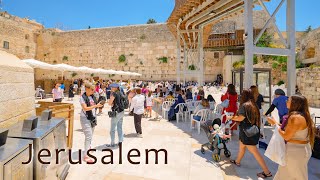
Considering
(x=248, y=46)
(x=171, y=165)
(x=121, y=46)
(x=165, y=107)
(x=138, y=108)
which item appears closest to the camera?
(x=171, y=165)

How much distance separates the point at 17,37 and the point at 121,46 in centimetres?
1275

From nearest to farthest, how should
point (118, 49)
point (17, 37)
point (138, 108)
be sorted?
point (138, 108), point (17, 37), point (118, 49)

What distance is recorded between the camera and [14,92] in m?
2.71

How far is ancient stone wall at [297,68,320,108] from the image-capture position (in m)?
11.6

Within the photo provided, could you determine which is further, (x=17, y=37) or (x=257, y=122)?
(x=17, y=37)

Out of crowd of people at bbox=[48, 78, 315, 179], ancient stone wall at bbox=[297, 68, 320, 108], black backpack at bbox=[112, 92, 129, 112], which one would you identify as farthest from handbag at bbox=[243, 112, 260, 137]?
ancient stone wall at bbox=[297, 68, 320, 108]

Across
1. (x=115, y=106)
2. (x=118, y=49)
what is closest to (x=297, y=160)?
(x=115, y=106)

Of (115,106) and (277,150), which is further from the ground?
(115,106)

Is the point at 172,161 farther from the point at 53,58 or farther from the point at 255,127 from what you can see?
the point at 53,58

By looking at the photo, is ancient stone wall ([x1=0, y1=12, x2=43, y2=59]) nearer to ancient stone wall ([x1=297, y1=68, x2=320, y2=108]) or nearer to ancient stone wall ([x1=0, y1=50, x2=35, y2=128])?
ancient stone wall ([x1=0, y1=50, x2=35, y2=128])

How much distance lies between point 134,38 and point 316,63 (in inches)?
858

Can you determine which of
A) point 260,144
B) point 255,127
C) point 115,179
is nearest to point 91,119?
point 115,179

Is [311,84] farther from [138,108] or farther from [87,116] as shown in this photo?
[87,116]

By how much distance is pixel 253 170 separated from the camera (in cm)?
371
